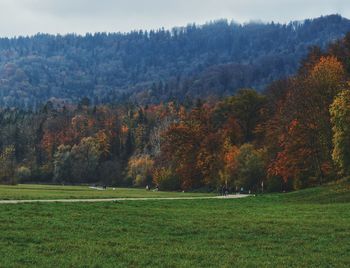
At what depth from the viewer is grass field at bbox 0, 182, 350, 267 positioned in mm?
18812

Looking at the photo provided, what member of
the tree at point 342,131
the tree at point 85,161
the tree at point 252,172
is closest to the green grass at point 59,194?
the tree at point 252,172

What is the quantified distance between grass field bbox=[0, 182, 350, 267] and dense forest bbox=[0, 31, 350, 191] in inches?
1241

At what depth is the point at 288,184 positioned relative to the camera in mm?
80812

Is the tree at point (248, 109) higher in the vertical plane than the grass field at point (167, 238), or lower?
higher

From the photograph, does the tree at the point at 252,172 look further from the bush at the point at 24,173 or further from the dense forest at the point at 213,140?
the bush at the point at 24,173

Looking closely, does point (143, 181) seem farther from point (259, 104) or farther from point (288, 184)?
point (288, 184)

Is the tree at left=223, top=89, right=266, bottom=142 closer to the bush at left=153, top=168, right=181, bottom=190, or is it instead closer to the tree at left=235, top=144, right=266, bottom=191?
the bush at left=153, top=168, right=181, bottom=190

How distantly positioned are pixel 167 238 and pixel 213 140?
8143cm

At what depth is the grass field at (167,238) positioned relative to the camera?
18812 millimetres

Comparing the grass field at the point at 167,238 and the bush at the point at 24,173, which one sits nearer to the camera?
the grass field at the point at 167,238

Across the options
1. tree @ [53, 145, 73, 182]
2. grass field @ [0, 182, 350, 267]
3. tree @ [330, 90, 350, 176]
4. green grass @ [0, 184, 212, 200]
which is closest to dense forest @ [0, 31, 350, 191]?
tree @ [330, 90, 350, 176]

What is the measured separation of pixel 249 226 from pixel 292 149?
49.2 meters

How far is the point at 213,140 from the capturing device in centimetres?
10475

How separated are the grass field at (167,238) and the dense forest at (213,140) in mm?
31529
